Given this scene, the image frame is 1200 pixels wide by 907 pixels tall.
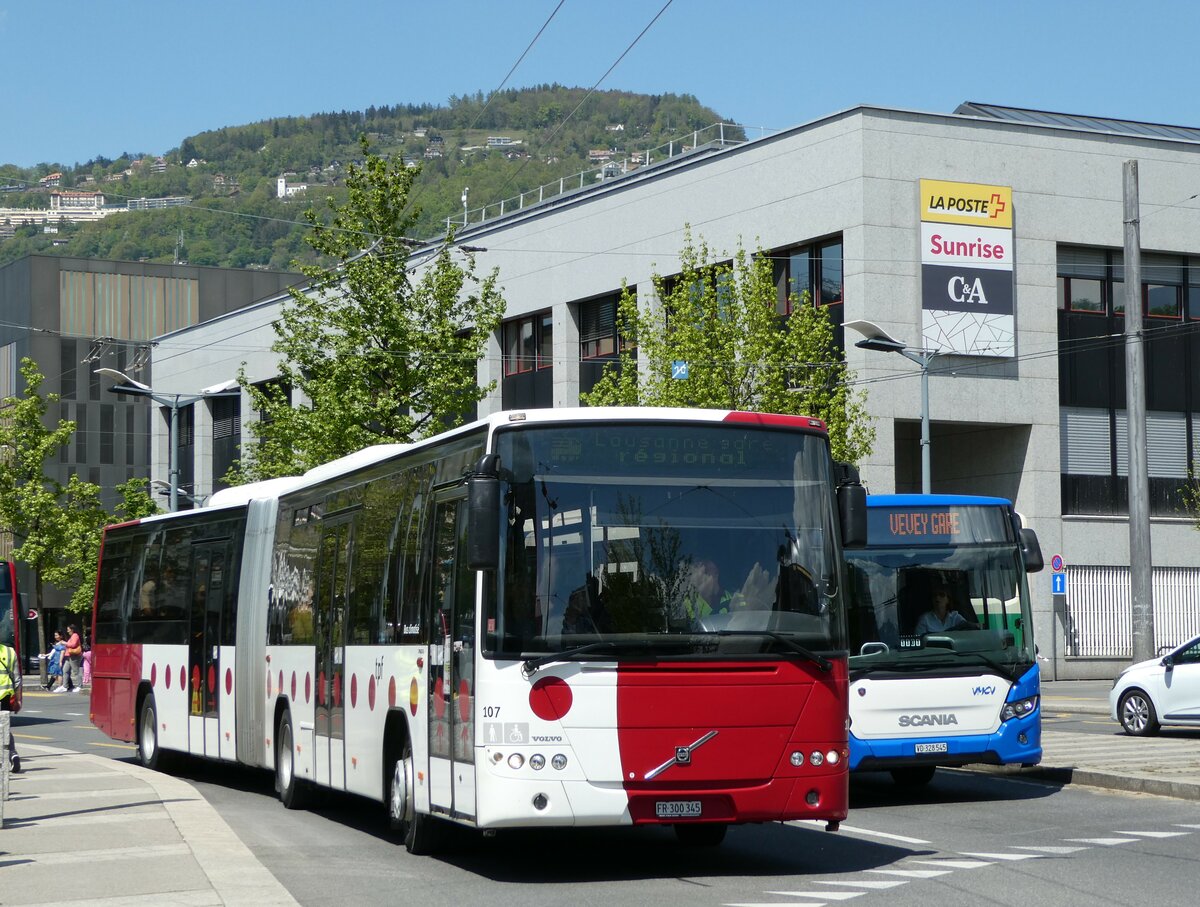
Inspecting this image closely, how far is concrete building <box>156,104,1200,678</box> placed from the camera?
40.7 m

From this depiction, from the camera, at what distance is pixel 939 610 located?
16.5m

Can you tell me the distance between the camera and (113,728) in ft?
77.0

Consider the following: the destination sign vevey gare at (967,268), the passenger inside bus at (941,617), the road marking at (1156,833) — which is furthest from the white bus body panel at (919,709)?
the destination sign vevey gare at (967,268)

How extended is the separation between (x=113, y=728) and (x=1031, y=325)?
84.8ft

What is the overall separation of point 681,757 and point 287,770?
23.4 feet

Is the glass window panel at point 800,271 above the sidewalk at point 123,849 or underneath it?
above

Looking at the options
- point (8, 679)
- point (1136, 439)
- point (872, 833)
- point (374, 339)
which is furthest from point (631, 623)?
point (374, 339)

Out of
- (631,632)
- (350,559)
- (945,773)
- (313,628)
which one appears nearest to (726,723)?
(631,632)

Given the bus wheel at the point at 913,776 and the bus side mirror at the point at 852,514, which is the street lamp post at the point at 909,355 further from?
the bus side mirror at the point at 852,514

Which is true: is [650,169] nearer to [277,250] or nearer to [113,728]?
[113,728]

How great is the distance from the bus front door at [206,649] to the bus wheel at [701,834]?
7610mm

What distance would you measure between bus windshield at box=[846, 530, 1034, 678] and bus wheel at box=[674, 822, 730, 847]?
11.7 feet

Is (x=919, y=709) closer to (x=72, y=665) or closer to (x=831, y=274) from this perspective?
(x=831, y=274)

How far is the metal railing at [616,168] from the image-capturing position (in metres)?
46.1
